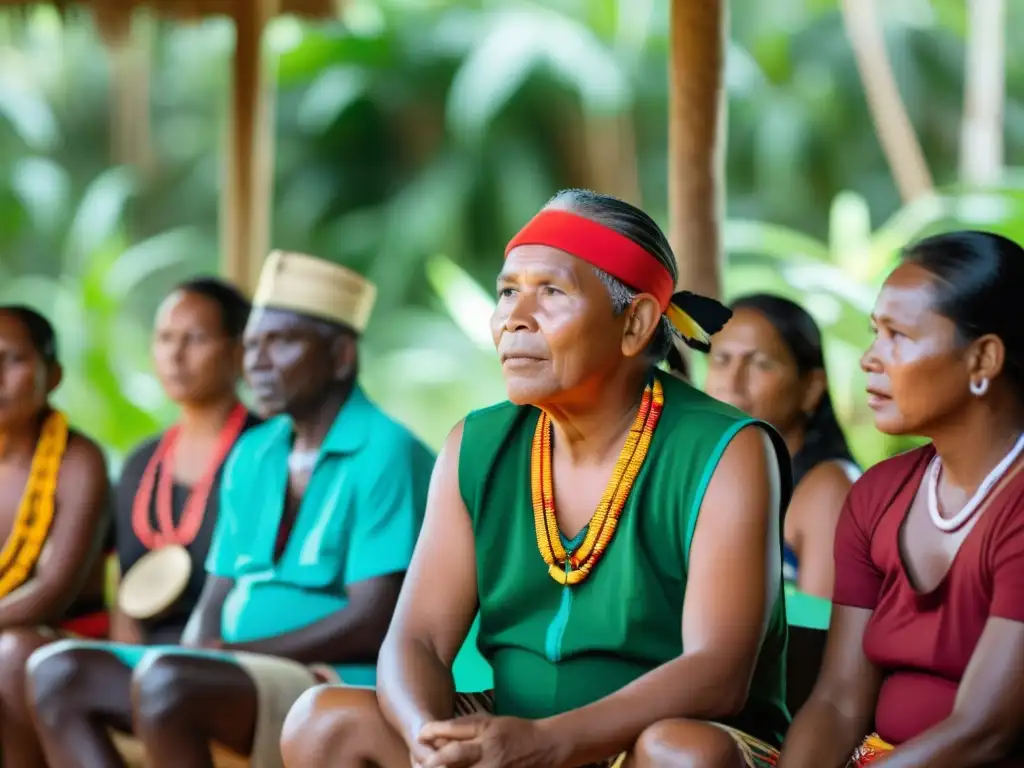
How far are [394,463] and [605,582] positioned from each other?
51.9 inches

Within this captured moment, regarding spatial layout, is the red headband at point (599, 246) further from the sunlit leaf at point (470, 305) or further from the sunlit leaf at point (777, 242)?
the sunlit leaf at point (470, 305)

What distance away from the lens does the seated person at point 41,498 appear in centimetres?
427

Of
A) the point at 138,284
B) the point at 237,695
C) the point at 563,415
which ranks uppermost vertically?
the point at 138,284

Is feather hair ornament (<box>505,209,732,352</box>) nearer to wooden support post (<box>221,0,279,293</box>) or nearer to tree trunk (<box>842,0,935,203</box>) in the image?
wooden support post (<box>221,0,279,293</box>)

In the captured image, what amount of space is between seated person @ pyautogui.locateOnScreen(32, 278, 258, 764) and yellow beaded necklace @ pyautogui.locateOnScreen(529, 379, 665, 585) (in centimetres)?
182

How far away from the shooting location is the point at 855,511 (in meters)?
2.75

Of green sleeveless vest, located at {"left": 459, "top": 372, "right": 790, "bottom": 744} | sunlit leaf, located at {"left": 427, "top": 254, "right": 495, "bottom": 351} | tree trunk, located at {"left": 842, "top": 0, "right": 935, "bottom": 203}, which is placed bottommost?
green sleeveless vest, located at {"left": 459, "top": 372, "right": 790, "bottom": 744}

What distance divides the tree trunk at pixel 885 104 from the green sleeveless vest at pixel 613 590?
895 cm

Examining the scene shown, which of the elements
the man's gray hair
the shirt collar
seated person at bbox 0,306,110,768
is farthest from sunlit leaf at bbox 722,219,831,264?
the man's gray hair

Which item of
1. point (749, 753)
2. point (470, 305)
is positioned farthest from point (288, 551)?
point (470, 305)

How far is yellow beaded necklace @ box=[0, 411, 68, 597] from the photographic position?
4340 mm

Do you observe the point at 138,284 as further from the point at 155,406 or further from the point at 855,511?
the point at 855,511

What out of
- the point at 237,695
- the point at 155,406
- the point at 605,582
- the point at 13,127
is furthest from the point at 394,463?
the point at 13,127

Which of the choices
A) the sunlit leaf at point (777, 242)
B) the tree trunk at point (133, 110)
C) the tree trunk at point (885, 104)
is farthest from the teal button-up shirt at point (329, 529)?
the tree trunk at point (133, 110)
